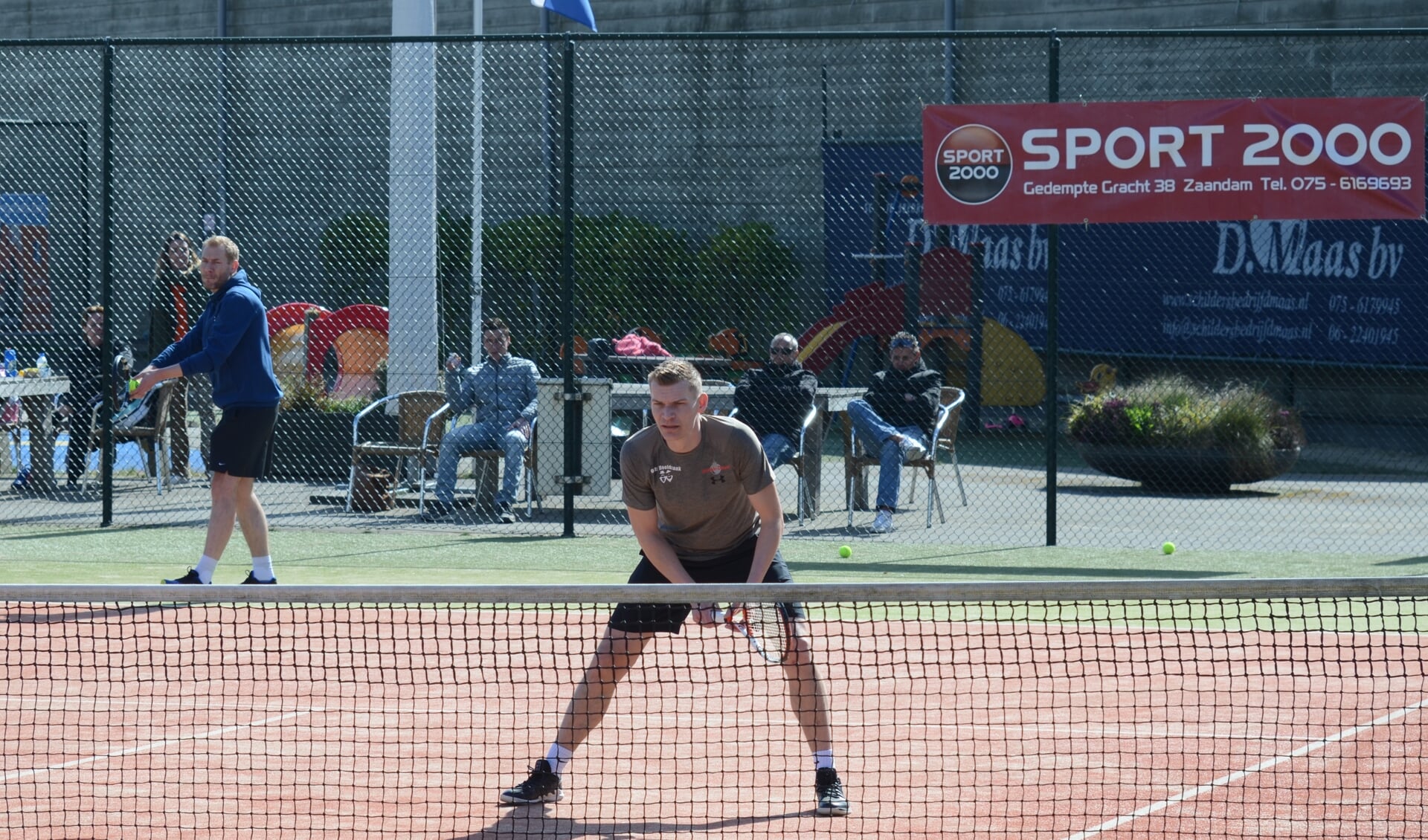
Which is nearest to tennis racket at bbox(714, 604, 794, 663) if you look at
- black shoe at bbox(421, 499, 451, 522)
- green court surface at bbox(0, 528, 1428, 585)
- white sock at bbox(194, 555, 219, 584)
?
white sock at bbox(194, 555, 219, 584)

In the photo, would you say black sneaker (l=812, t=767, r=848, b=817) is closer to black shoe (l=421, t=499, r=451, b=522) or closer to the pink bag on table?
black shoe (l=421, t=499, r=451, b=522)

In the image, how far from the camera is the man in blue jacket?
8672mm

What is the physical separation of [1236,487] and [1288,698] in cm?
833

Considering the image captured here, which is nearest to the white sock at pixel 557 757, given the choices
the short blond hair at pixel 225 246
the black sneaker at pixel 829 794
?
the black sneaker at pixel 829 794

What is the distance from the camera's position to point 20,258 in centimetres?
1579

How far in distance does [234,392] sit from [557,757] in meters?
→ 4.08

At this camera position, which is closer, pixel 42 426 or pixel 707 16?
pixel 42 426

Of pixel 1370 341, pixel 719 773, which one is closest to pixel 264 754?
pixel 719 773

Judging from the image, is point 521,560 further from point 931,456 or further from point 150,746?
point 150,746

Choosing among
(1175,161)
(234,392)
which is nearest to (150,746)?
(234,392)

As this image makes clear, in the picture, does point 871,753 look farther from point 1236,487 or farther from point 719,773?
A: point 1236,487

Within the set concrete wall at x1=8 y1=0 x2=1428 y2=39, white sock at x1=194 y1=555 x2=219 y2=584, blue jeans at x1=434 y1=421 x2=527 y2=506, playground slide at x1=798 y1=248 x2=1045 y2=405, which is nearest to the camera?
white sock at x1=194 y1=555 x2=219 y2=584

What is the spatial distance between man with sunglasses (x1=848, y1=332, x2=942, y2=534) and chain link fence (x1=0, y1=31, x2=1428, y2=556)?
0.10 meters

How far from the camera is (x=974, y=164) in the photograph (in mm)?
10688
